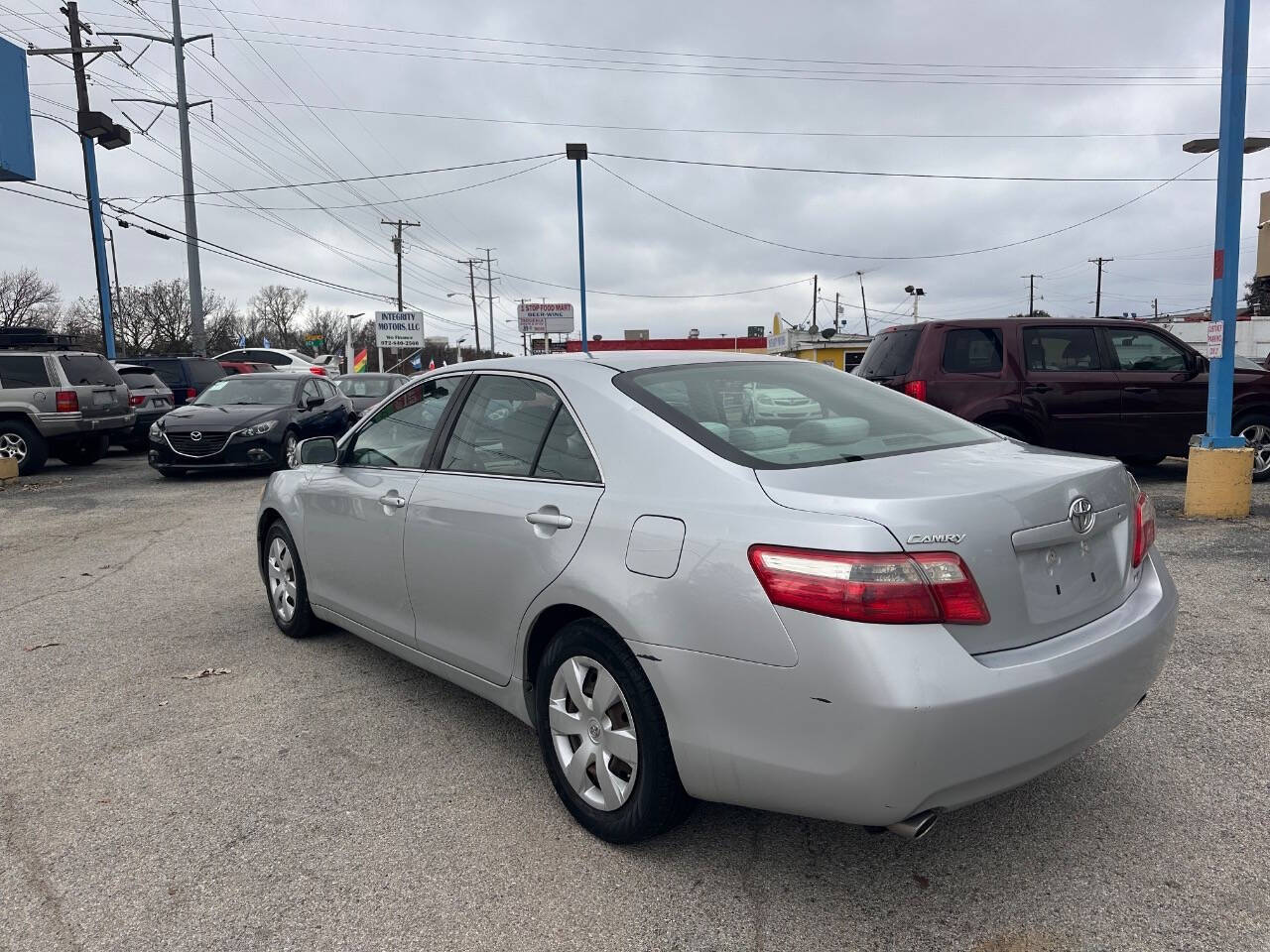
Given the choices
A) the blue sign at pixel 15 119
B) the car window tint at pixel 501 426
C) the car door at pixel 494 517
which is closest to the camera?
the car door at pixel 494 517

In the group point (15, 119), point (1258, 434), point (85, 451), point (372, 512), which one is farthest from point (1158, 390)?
point (15, 119)

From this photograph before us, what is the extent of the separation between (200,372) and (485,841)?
1740 centimetres

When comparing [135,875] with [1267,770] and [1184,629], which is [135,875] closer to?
[1267,770]

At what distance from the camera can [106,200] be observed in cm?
2806

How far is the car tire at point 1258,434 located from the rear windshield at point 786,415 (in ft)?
25.2

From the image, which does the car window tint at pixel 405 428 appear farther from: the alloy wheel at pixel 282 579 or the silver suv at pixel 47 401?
the silver suv at pixel 47 401

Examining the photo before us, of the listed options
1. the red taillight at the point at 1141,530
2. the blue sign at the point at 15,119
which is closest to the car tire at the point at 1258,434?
the red taillight at the point at 1141,530

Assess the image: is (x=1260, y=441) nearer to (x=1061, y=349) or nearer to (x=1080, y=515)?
(x=1061, y=349)

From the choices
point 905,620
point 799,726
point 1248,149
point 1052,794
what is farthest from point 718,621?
point 1248,149

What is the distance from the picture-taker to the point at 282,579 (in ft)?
16.5

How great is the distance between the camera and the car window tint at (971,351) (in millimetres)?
9008

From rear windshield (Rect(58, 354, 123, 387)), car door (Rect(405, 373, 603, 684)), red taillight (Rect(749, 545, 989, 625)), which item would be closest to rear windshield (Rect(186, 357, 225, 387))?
rear windshield (Rect(58, 354, 123, 387))

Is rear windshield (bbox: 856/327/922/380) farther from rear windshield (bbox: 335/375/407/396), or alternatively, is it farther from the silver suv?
rear windshield (bbox: 335/375/407/396)

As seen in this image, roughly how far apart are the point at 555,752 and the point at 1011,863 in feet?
4.70
